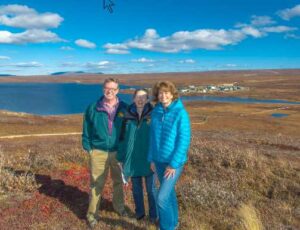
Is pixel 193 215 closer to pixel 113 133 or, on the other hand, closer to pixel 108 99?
pixel 113 133

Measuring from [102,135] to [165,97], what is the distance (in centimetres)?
154

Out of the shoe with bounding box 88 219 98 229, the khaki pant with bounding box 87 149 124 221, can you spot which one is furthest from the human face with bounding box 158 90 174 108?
the shoe with bounding box 88 219 98 229

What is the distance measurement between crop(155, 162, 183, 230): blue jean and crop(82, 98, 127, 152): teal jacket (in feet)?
3.63

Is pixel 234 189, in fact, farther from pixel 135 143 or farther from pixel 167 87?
pixel 167 87

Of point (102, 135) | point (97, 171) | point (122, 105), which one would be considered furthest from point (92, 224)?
point (122, 105)

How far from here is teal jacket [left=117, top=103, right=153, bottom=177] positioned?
6.43m

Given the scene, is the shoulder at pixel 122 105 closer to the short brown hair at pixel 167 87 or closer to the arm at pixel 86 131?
the arm at pixel 86 131

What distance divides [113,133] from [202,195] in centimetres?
234

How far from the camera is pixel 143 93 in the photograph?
20.8 ft

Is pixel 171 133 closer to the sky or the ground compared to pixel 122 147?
closer to the sky

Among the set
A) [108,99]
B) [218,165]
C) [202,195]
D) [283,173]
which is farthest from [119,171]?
[283,173]

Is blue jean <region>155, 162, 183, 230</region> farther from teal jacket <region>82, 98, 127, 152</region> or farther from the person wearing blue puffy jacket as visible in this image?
teal jacket <region>82, 98, 127, 152</region>

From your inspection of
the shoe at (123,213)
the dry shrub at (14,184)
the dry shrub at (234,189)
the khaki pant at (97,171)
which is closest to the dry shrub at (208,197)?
the dry shrub at (234,189)

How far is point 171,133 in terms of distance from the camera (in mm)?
5516
